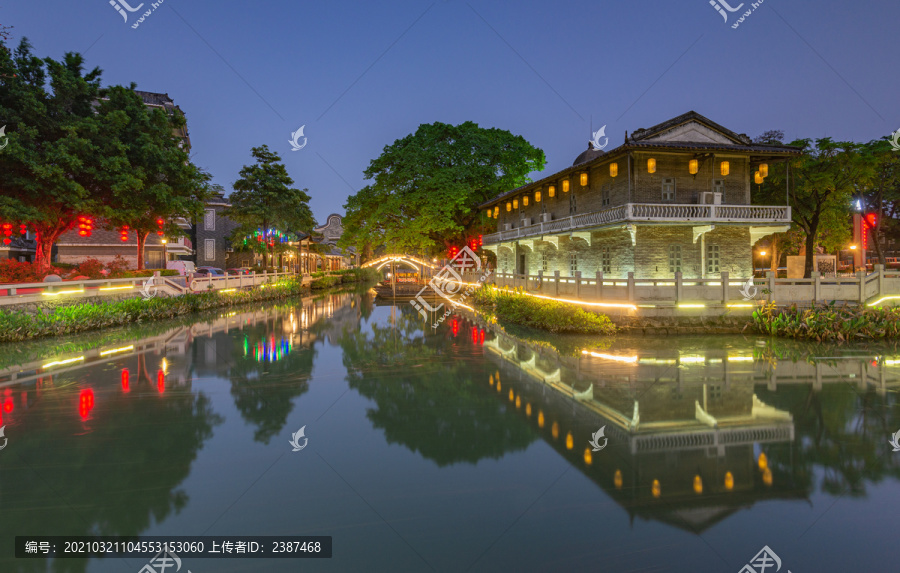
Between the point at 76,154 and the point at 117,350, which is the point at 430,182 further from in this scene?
the point at 117,350

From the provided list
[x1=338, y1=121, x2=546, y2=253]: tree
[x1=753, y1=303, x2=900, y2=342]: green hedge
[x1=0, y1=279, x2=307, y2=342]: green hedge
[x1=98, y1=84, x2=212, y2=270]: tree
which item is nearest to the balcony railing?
[x1=753, y1=303, x2=900, y2=342]: green hedge

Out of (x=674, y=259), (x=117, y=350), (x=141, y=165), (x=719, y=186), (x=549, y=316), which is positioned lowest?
(x=117, y=350)

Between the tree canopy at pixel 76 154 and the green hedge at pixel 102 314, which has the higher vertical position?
the tree canopy at pixel 76 154

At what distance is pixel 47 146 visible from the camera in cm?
1870

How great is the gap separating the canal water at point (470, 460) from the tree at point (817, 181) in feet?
60.0

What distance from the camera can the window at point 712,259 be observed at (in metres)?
21.4

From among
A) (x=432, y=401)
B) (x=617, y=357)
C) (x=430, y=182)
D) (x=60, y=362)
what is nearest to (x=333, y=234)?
(x=430, y=182)

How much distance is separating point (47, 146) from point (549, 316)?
21.3m

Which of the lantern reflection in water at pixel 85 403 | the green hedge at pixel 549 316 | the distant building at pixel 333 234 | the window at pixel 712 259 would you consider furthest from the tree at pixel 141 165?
the distant building at pixel 333 234

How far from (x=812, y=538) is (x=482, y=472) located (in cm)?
337

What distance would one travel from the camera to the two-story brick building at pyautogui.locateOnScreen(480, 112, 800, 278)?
1972 centimetres

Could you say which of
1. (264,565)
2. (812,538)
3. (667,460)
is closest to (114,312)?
(264,565)

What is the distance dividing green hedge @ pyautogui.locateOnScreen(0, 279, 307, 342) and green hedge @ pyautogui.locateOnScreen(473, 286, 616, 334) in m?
15.9

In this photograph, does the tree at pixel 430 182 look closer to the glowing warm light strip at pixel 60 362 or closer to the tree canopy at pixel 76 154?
the tree canopy at pixel 76 154
